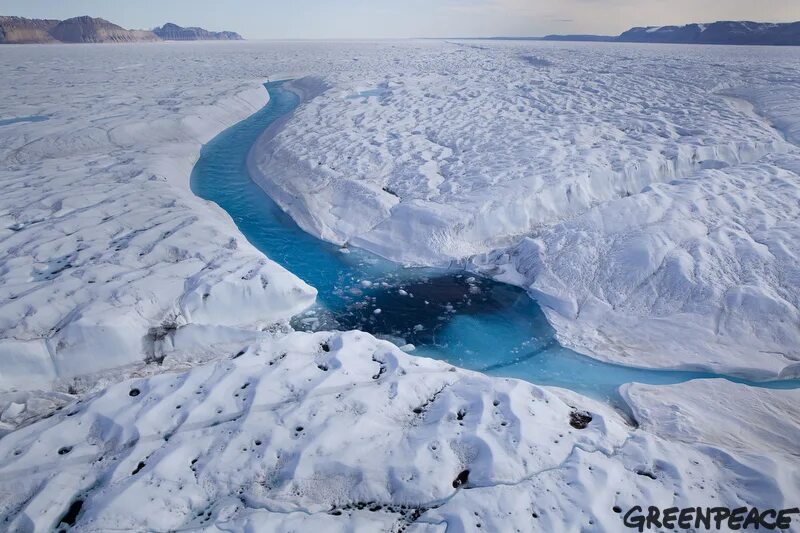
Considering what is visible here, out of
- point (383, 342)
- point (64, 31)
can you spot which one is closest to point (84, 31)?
point (64, 31)

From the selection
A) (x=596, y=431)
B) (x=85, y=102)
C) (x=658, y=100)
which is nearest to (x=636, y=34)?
(x=658, y=100)

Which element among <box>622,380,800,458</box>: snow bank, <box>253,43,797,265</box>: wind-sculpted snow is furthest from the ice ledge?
<box>622,380,800,458</box>: snow bank

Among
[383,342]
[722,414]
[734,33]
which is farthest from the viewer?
[734,33]

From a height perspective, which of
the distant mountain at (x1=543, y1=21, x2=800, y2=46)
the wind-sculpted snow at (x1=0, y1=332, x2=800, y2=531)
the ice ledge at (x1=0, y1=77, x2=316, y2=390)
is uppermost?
the distant mountain at (x1=543, y1=21, x2=800, y2=46)

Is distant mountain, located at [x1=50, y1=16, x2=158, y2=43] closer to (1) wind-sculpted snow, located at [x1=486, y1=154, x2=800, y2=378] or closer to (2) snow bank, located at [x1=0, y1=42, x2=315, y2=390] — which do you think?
(2) snow bank, located at [x1=0, y1=42, x2=315, y2=390]

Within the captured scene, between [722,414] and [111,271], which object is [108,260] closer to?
[111,271]

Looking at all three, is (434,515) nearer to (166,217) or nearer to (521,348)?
(521,348)

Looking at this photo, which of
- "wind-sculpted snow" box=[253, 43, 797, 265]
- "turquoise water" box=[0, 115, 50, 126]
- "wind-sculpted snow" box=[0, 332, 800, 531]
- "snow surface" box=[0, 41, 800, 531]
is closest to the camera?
"wind-sculpted snow" box=[0, 332, 800, 531]
